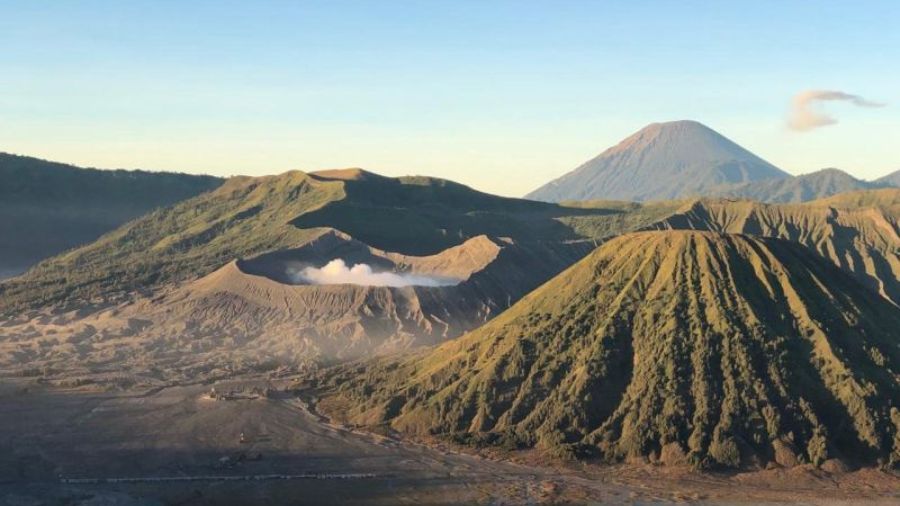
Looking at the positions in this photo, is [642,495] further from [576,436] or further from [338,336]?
[338,336]

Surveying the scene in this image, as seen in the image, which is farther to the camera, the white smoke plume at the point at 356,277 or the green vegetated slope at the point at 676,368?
the white smoke plume at the point at 356,277

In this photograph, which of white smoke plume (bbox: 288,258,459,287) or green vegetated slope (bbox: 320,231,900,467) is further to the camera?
white smoke plume (bbox: 288,258,459,287)

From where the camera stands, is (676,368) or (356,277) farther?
(356,277)

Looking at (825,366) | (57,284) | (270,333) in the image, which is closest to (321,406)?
(270,333)

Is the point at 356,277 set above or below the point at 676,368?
above
